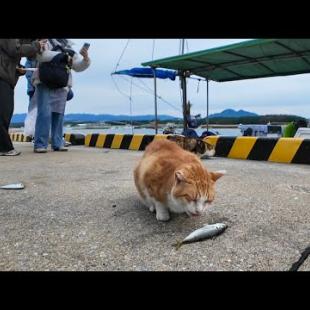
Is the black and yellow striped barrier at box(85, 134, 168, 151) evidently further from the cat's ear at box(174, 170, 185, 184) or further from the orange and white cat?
the cat's ear at box(174, 170, 185, 184)

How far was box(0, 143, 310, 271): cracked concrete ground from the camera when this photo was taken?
1.67 meters

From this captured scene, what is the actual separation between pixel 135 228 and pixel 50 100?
456 cm

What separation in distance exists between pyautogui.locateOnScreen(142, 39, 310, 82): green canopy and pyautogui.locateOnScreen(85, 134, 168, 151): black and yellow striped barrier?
63.1 inches

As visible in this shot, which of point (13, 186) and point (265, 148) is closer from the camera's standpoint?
point (13, 186)

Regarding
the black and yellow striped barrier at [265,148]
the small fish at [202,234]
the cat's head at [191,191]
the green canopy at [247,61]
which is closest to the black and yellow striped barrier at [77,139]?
the green canopy at [247,61]

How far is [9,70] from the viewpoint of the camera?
530cm

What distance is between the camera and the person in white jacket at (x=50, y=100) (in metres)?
5.83

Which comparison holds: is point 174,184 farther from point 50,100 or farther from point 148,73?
point 148,73

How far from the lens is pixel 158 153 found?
8.76ft

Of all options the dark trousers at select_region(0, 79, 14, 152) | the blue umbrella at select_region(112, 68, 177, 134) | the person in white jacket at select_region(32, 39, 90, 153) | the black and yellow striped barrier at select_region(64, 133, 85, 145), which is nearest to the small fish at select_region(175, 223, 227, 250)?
the dark trousers at select_region(0, 79, 14, 152)

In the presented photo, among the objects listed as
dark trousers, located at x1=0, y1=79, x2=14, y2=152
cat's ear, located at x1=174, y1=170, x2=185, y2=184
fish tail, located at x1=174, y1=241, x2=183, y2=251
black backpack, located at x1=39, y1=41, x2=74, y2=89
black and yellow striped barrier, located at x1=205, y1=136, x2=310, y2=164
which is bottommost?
fish tail, located at x1=174, y1=241, x2=183, y2=251

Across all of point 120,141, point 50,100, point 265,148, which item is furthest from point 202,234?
point 120,141
